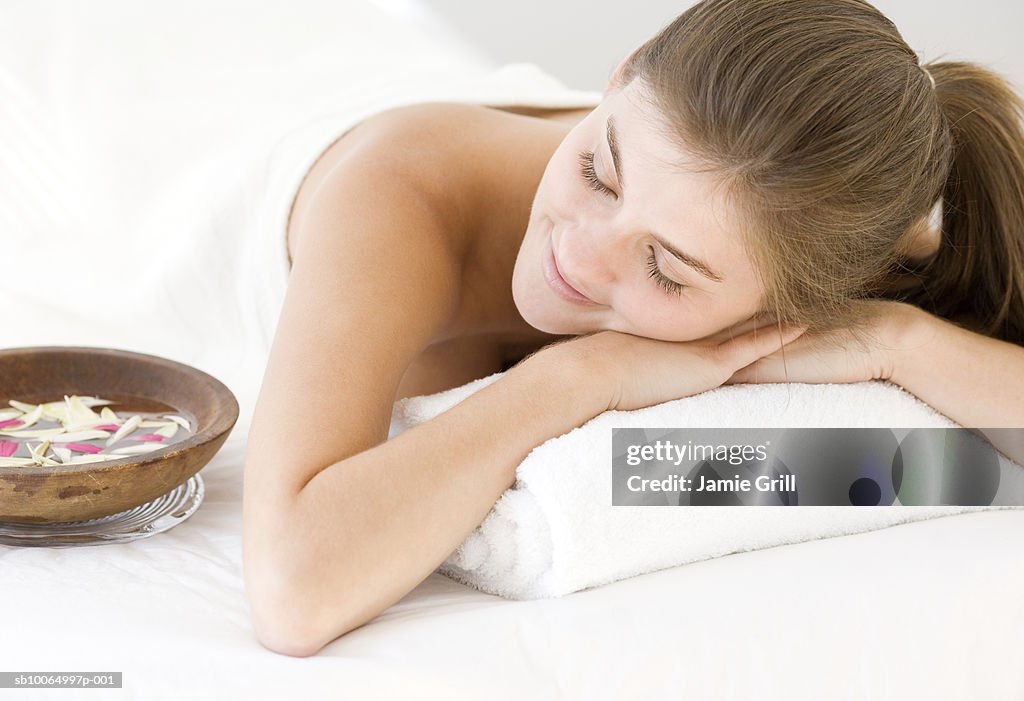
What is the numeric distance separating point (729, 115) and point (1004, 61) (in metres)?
1.55

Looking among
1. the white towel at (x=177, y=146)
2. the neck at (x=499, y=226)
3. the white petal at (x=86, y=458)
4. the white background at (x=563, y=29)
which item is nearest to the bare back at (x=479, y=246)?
the neck at (x=499, y=226)

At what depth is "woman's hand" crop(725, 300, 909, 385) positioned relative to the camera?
1121mm

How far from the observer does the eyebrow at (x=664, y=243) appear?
3.17ft

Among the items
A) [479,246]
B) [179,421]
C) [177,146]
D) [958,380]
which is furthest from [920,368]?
[177,146]

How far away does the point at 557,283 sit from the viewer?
1.06 metres

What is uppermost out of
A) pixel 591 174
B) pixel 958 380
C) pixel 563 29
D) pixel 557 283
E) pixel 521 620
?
pixel 563 29

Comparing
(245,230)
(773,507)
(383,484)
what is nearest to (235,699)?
(383,484)

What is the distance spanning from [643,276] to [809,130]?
0.62ft

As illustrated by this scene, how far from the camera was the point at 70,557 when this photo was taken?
96 centimetres

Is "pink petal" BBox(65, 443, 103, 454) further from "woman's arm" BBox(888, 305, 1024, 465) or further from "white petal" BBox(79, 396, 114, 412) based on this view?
"woman's arm" BBox(888, 305, 1024, 465)

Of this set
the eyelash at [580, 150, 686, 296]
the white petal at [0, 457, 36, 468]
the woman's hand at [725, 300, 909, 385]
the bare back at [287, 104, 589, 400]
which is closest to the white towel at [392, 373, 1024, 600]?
the woman's hand at [725, 300, 909, 385]

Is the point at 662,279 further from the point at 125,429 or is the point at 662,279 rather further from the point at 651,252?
the point at 125,429

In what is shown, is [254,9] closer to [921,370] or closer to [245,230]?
[245,230]

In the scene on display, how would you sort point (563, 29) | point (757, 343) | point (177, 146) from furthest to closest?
point (563, 29), point (177, 146), point (757, 343)
